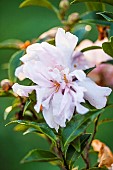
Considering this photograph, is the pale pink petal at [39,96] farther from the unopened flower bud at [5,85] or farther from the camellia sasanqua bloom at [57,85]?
the unopened flower bud at [5,85]

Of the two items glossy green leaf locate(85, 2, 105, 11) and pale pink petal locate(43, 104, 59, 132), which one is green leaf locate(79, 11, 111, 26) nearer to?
glossy green leaf locate(85, 2, 105, 11)

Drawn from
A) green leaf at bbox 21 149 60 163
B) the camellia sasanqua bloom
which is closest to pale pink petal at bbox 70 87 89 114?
the camellia sasanqua bloom

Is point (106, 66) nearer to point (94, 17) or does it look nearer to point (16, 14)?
point (94, 17)

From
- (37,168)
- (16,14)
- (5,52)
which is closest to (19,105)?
(37,168)

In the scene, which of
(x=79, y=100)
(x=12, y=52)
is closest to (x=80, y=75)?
(x=79, y=100)

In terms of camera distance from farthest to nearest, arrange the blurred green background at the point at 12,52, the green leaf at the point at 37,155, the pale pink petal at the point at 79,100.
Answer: the blurred green background at the point at 12,52 < the green leaf at the point at 37,155 < the pale pink petal at the point at 79,100

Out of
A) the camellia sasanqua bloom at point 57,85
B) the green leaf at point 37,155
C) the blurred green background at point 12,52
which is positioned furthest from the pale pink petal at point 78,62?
the blurred green background at point 12,52
